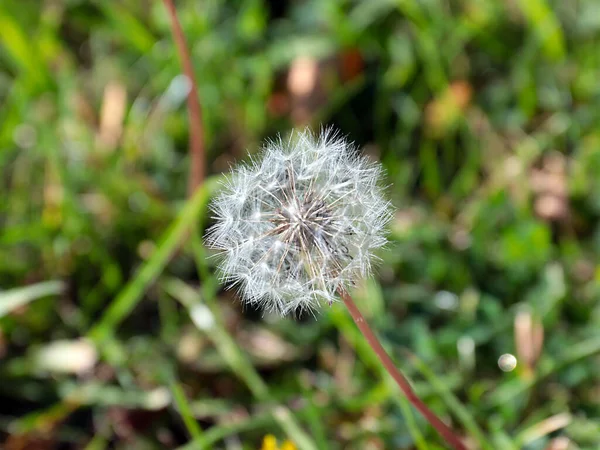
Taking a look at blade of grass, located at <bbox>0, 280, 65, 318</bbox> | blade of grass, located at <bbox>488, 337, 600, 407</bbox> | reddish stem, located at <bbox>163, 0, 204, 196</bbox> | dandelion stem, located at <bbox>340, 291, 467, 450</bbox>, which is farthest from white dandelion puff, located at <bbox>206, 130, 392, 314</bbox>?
blade of grass, located at <bbox>0, 280, 65, 318</bbox>

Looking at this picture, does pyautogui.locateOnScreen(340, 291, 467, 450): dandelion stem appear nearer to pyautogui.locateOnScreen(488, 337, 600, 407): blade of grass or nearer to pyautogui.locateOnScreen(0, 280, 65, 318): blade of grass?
pyautogui.locateOnScreen(488, 337, 600, 407): blade of grass

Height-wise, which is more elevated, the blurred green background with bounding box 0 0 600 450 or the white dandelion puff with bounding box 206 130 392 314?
the blurred green background with bounding box 0 0 600 450

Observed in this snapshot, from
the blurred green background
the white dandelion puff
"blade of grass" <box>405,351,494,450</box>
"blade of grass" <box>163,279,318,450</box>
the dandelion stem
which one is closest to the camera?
the dandelion stem

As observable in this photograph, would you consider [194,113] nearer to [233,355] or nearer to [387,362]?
[233,355]

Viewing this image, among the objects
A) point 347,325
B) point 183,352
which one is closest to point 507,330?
point 347,325

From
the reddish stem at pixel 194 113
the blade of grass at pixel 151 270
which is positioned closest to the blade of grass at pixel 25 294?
the blade of grass at pixel 151 270

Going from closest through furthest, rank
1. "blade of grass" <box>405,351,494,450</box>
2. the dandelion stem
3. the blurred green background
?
the dandelion stem < "blade of grass" <box>405,351,494,450</box> < the blurred green background
